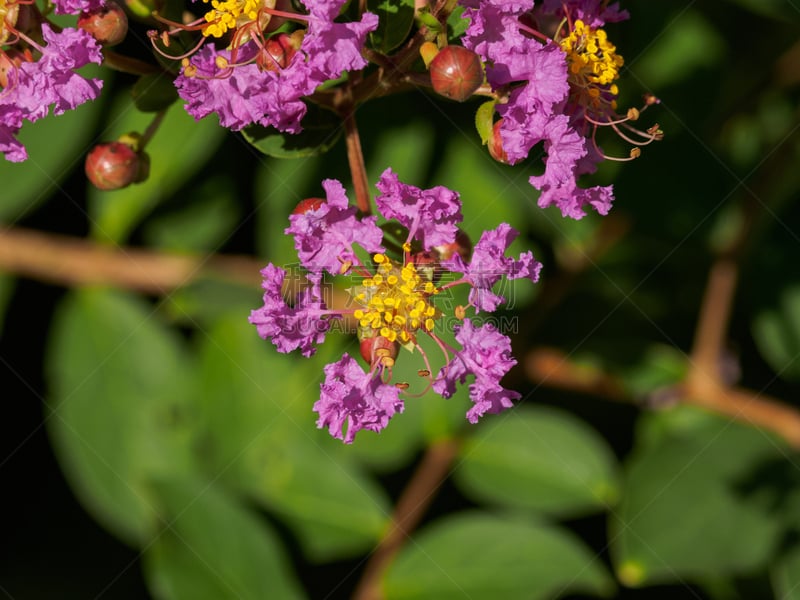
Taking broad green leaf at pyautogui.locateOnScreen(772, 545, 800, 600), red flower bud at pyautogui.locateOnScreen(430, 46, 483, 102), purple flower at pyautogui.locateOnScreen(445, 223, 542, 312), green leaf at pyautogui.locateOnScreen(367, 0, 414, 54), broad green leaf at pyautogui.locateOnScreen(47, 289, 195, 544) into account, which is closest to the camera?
red flower bud at pyautogui.locateOnScreen(430, 46, 483, 102)

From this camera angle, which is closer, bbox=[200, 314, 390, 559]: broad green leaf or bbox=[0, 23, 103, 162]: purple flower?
bbox=[0, 23, 103, 162]: purple flower

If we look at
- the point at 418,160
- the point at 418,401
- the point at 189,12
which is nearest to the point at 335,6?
the point at 189,12

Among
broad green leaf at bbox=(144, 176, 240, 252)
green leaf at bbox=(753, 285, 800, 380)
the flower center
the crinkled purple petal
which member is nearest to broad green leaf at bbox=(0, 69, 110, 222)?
broad green leaf at bbox=(144, 176, 240, 252)

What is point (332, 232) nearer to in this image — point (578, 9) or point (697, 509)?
point (578, 9)

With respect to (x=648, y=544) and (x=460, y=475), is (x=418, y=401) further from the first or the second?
(x=648, y=544)

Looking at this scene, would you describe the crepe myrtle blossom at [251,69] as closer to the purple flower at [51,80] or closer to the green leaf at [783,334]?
the purple flower at [51,80]

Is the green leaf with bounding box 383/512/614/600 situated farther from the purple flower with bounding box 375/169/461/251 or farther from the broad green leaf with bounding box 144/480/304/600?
the purple flower with bounding box 375/169/461/251
